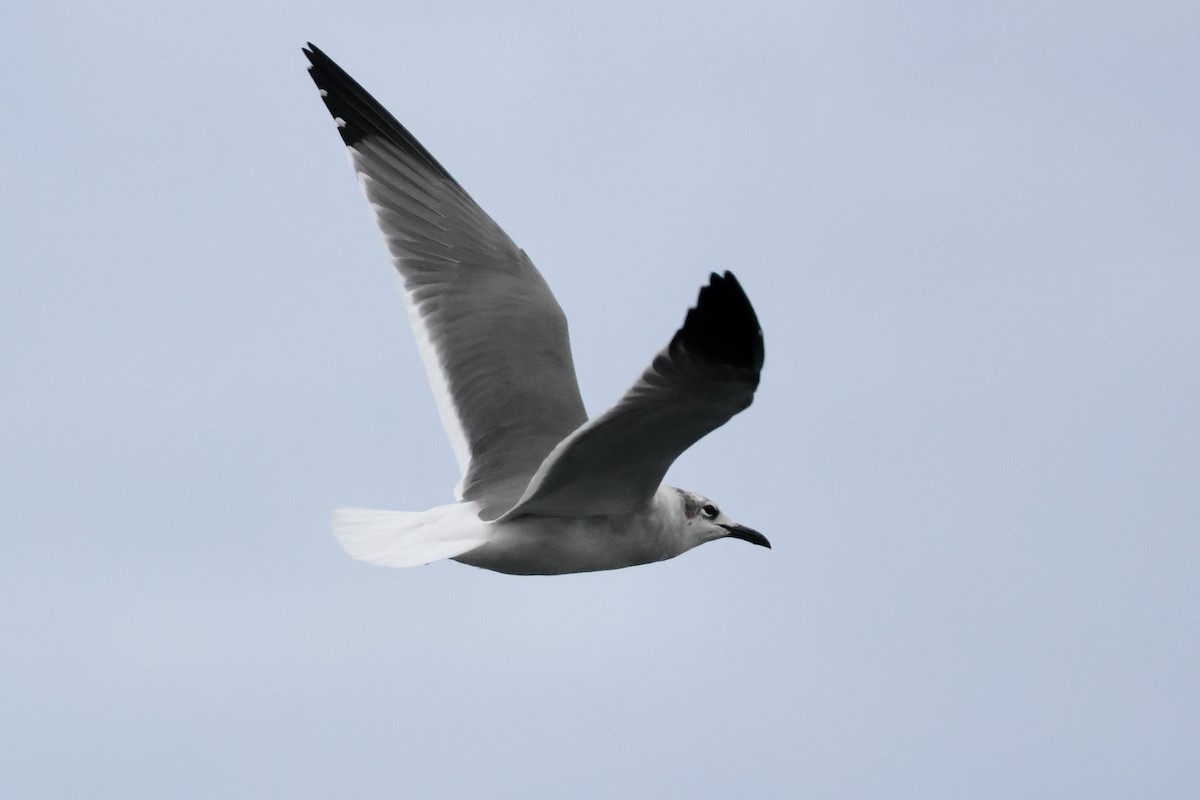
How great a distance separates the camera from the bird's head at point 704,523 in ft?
23.8

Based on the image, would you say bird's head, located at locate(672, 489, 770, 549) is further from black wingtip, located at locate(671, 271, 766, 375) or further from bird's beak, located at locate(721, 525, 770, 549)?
black wingtip, located at locate(671, 271, 766, 375)

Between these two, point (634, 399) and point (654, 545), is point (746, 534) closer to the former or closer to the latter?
point (654, 545)

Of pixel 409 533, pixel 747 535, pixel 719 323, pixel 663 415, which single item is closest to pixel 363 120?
pixel 409 533

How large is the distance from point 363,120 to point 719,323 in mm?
3528

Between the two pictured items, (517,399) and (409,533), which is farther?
(517,399)

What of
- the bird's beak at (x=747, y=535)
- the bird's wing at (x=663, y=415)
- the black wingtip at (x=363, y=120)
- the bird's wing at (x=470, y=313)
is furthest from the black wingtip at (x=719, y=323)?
the black wingtip at (x=363, y=120)

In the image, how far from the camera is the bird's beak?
7575 millimetres

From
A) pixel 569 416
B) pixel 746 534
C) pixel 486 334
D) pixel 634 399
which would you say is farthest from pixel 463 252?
pixel 634 399

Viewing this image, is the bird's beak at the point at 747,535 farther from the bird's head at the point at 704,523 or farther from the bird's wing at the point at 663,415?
the bird's wing at the point at 663,415

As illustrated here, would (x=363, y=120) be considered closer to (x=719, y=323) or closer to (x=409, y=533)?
(x=409, y=533)

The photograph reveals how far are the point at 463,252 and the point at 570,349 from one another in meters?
0.71

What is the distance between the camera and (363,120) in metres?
8.42

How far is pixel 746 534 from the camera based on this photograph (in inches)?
301

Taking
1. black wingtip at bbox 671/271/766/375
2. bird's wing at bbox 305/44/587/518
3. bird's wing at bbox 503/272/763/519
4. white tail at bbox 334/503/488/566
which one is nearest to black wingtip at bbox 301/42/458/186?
bird's wing at bbox 305/44/587/518
